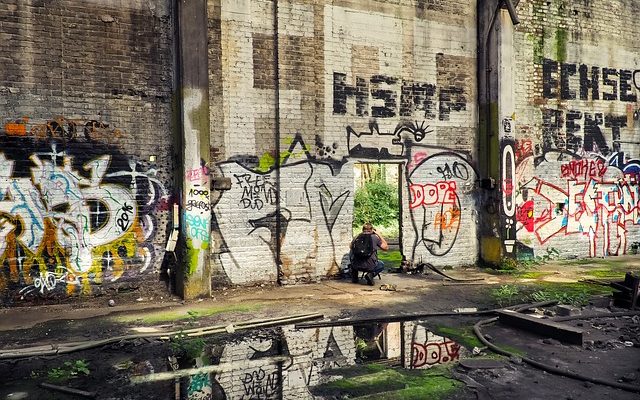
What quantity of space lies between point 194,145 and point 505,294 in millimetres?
6005

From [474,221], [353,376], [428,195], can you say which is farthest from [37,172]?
[474,221]

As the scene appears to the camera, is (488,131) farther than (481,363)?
Yes

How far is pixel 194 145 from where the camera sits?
855cm

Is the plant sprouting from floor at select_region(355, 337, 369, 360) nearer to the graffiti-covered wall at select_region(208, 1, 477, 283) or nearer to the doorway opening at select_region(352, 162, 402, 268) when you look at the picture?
the graffiti-covered wall at select_region(208, 1, 477, 283)

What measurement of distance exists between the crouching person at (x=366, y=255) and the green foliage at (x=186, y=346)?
Result: 426 centimetres

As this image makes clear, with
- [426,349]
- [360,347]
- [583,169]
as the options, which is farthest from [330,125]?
[583,169]

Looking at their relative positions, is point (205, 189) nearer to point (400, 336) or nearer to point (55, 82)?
point (55, 82)

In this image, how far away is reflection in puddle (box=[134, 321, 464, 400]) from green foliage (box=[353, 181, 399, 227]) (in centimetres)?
1273

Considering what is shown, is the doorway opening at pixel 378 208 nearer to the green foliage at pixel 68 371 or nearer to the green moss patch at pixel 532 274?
the green moss patch at pixel 532 274

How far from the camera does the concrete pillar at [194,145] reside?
8.48 metres

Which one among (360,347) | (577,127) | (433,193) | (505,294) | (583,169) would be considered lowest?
(360,347)

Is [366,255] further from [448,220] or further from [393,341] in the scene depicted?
[393,341]

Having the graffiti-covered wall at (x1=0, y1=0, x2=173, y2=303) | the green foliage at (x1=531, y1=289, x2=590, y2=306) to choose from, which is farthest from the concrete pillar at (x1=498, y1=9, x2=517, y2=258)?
the graffiti-covered wall at (x1=0, y1=0, x2=173, y2=303)

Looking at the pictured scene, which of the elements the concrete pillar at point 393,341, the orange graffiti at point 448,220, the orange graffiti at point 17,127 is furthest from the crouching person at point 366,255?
the orange graffiti at point 17,127
